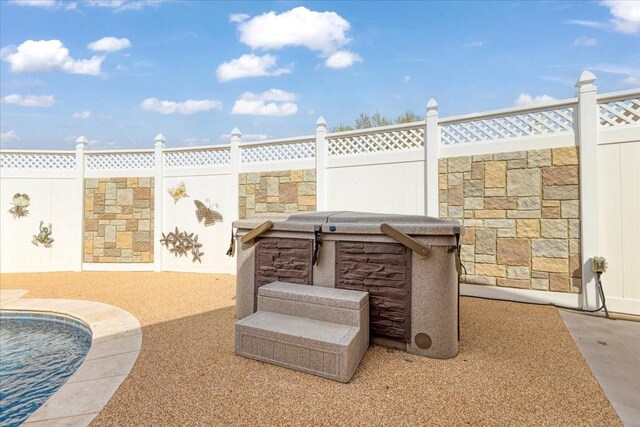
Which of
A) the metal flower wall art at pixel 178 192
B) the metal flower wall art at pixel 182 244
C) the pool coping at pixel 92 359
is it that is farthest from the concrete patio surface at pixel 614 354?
the metal flower wall art at pixel 178 192

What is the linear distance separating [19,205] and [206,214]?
4.82 m

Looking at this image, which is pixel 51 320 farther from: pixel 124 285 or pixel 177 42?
pixel 177 42

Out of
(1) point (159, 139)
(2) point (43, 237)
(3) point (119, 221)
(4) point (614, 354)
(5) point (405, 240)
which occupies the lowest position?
(4) point (614, 354)

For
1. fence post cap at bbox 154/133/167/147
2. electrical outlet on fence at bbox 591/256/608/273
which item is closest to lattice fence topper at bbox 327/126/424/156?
A: electrical outlet on fence at bbox 591/256/608/273

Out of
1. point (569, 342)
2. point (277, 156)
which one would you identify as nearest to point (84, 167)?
point (277, 156)

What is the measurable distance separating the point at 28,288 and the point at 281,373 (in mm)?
6458

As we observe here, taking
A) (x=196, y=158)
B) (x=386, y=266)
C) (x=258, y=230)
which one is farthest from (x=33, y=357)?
(x=196, y=158)

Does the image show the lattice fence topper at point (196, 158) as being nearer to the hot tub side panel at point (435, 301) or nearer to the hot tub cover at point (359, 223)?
the hot tub cover at point (359, 223)

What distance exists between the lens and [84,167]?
800cm

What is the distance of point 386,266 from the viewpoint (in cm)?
308

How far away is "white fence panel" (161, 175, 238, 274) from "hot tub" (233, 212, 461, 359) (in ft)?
13.3

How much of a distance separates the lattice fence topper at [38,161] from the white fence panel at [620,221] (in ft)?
A: 36.6

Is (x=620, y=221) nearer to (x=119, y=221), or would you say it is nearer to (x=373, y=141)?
(x=373, y=141)

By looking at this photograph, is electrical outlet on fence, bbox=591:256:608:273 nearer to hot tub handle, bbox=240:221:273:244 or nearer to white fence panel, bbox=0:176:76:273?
hot tub handle, bbox=240:221:273:244
